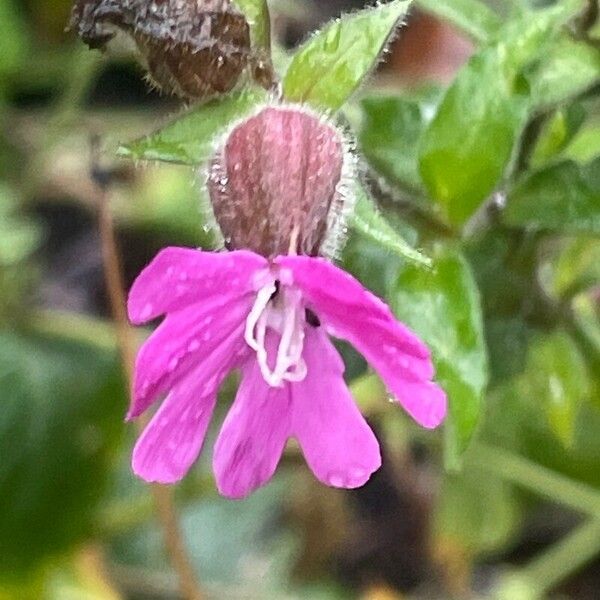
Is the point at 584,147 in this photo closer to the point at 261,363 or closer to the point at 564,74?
the point at 564,74

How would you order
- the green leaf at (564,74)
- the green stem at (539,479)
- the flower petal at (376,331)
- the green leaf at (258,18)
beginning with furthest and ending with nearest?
the green stem at (539,479), the green leaf at (564,74), the green leaf at (258,18), the flower petal at (376,331)

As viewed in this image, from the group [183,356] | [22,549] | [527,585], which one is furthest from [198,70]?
[527,585]

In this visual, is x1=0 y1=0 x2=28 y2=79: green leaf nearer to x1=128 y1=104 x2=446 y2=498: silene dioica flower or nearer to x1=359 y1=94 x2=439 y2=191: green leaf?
x1=359 y1=94 x2=439 y2=191: green leaf

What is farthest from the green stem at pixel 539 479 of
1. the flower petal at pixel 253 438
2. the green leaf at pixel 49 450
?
the flower petal at pixel 253 438

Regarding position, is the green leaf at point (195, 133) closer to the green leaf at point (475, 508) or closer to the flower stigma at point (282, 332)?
the flower stigma at point (282, 332)

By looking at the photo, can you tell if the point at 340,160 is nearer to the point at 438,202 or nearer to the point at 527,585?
the point at 438,202
